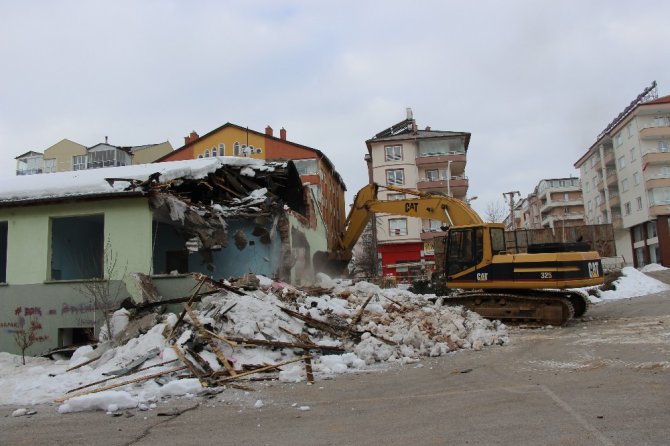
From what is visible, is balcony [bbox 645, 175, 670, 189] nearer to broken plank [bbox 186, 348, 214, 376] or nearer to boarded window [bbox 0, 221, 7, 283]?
broken plank [bbox 186, 348, 214, 376]

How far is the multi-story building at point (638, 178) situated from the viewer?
48.0 metres

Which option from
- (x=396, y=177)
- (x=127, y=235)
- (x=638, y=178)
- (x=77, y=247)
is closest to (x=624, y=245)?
(x=638, y=178)

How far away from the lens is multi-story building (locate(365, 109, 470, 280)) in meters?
49.9

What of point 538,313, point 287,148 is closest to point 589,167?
point 287,148

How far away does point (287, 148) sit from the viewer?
48344mm

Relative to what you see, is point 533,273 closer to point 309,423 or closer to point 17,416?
point 309,423

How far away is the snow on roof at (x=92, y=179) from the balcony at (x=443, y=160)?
3601cm

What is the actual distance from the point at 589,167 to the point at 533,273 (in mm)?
56572

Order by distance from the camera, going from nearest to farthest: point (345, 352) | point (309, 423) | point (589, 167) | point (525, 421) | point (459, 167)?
point (525, 421) → point (309, 423) → point (345, 352) → point (459, 167) → point (589, 167)

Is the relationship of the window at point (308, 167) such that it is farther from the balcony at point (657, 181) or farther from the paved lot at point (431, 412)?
the paved lot at point (431, 412)

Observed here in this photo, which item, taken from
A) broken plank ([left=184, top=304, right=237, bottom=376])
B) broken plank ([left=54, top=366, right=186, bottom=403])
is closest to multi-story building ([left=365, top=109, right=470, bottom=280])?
broken plank ([left=184, top=304, right=237, bottom=376])

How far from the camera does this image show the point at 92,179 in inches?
566

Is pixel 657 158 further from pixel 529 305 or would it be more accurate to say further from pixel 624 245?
pixel 529 305

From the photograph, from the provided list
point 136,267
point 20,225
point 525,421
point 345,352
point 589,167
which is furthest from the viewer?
point 589,167
